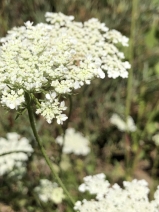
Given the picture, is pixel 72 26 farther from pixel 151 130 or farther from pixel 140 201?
pixel 151 130

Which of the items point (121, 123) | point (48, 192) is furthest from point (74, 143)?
point (48, 192)

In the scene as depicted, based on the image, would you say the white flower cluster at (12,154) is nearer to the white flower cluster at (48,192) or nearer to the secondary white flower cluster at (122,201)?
the white flower cluster at (48,192)

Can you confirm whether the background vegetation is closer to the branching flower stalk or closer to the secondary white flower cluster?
the secondary white flower cluster

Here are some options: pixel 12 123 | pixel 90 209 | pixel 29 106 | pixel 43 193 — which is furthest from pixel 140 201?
pixel 12 123

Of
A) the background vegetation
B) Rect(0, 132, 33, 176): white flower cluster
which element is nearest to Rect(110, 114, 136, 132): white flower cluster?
the background vegetation

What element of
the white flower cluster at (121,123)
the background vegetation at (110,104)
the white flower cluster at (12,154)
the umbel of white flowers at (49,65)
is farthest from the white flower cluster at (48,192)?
the umbel of white flowers at (49,65)

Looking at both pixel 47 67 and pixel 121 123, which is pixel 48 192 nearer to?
pixel 121 123

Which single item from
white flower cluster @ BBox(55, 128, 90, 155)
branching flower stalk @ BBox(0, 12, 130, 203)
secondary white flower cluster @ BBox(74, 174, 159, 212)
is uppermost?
white flower cluster @ BBox(55, 128, 90, 155)
